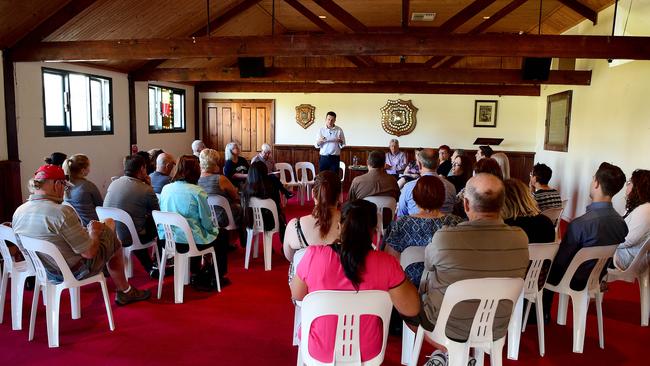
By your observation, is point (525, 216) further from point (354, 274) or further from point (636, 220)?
point (354, 274)

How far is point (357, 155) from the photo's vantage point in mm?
10812

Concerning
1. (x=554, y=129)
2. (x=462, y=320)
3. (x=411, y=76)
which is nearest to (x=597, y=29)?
(x=554, y=129)

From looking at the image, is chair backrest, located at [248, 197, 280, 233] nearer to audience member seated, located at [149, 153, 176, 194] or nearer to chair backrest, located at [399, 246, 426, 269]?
audience member seated, located at [149, 153, 176, 194]

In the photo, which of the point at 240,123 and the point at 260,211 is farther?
the point at 240,123

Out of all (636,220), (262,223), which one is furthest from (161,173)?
(636,220)

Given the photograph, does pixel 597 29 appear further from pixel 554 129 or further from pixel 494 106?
pixel 494 106

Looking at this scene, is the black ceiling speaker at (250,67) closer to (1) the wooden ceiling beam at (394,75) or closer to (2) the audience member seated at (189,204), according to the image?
(1) the wooden ceiling beam at (394,75)

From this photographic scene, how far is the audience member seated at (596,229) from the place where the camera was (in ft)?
9.44

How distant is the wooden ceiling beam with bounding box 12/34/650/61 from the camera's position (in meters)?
5.32

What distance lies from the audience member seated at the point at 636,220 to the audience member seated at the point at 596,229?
559 millimetres

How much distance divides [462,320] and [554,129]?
8.08 metres

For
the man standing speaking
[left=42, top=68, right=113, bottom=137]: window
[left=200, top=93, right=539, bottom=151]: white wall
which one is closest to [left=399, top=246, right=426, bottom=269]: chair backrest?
the man standing speaking

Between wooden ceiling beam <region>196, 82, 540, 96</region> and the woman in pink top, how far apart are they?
836cm

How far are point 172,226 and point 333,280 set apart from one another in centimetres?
222
